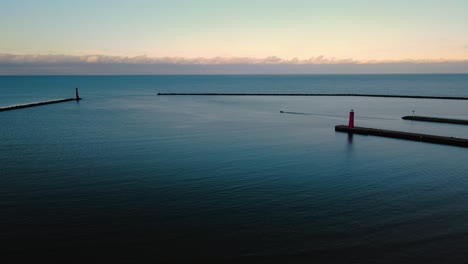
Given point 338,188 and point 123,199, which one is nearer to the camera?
point 123,199

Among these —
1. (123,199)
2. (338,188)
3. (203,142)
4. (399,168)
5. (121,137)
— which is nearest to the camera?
(123,199)

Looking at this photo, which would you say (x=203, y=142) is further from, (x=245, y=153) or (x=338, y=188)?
(x=338, y=188)

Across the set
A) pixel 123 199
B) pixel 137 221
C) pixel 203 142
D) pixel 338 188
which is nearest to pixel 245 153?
pixel 203 142

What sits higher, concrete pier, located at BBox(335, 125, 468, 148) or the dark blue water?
concrete pier, located at BBox(335, 125, 468, 148)

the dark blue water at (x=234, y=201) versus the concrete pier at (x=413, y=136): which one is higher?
the concrete pier at (x=413, y=136)

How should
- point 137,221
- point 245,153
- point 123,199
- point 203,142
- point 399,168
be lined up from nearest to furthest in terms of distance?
point 137,221
point 123,199
point 399,168
point 245,153
point 203,142

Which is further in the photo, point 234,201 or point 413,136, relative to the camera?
point 413,136

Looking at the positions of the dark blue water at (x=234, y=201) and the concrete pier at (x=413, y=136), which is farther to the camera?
the concrete pier at (x=413, y=136)

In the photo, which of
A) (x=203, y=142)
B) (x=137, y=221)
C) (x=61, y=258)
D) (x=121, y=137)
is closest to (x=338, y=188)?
(x=137, y=221)

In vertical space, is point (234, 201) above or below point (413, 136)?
below

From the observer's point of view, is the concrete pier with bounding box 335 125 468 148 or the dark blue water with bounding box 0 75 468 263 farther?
the concrete pier with bounding box 335 125 468 148
